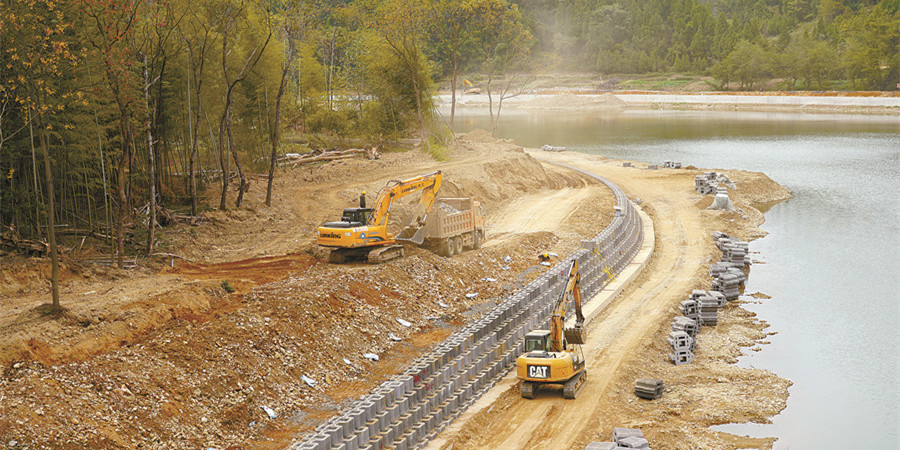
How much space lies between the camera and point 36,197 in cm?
2480

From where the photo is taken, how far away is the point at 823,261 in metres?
38.8

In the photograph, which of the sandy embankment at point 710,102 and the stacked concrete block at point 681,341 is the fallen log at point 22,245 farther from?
the sandy embankment at point 710,102

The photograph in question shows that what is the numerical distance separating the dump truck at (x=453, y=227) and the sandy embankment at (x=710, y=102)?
92.1m

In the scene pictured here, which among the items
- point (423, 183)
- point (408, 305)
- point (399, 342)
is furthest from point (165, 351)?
point (423, 183)

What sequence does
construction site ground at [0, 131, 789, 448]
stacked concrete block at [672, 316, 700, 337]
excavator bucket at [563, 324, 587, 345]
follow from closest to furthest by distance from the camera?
construction site ground at [0, 131, 789, 448]
excavator bucket at [563, 324, 587, 345]
stacked concrete block at [672, 316, 700, 337]

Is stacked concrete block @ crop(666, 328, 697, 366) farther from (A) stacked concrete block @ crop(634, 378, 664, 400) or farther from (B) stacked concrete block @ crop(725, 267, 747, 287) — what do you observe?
(B) stacked concrete block @ crop(725, 267, 747, 287)

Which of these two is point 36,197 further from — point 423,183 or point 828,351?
point 828,351

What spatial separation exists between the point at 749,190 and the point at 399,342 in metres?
40.9

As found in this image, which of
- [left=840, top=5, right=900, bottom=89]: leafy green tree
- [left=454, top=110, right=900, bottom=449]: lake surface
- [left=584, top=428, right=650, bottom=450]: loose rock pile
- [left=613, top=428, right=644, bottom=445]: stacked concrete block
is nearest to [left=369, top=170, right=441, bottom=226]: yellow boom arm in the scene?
[left=613, top=428, right=644, bottom=445]: stacked concrete block

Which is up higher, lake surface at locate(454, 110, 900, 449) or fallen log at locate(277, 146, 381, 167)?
fallen log at locate(277, 146, 381, 167)

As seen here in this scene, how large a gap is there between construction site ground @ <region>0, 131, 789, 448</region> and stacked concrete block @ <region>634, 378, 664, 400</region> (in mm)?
269

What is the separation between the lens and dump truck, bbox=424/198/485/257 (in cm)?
3109

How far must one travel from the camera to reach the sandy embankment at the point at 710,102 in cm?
11712

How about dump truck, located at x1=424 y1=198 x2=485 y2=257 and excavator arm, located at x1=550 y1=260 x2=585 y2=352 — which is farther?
dump truck, located at x1=424 y1=198 x2=485 y2=257
